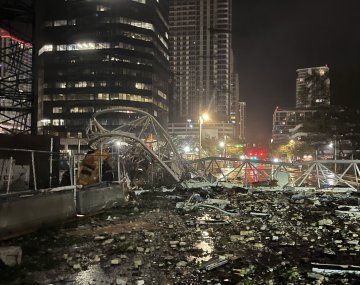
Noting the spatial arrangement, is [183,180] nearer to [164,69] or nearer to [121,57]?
[121,57]

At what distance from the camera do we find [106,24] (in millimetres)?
105938

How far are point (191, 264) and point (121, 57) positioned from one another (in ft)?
339


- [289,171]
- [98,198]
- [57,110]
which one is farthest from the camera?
[57,110]

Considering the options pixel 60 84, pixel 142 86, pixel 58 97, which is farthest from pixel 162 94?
pixel 58 97

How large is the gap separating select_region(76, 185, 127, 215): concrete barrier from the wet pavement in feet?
1.28

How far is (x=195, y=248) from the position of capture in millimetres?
9102

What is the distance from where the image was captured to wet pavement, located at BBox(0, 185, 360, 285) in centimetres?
717

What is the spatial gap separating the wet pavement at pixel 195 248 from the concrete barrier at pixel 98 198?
15.4 inches

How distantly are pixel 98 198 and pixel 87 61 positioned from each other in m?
97.6

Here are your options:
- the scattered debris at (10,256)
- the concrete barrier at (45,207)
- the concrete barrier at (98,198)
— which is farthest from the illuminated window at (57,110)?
the scattered debris at (10,256)

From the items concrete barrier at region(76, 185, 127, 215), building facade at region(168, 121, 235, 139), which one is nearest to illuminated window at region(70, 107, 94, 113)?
building facade at region(168, 121, 235, 139)

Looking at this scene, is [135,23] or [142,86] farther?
[142,86]

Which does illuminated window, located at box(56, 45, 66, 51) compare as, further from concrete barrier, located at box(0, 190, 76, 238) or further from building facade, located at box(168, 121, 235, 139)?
concrete barrier, located at box(0, 190, 76, 238)

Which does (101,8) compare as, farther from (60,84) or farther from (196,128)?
(196,128)
